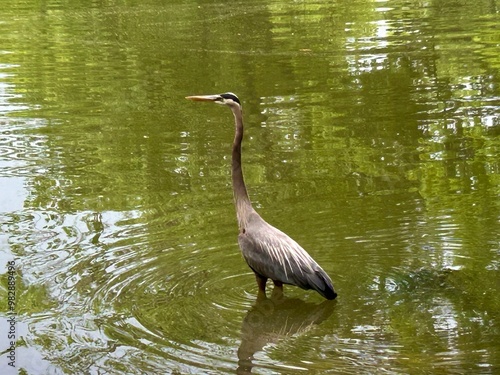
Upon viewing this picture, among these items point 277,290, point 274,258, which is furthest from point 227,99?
point 277,290

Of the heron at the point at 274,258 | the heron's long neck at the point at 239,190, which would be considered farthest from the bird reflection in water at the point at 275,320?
the heron's long neck at the point at 239,190

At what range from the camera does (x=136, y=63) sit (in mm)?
18656

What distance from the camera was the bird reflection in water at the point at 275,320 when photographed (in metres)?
7.25

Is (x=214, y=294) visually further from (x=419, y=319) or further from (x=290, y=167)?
(x=290, y=167)

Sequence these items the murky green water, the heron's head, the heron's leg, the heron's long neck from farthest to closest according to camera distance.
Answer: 1. the heron's head
2. the heron's long neck
3. the heron's leg
4. the murky green water

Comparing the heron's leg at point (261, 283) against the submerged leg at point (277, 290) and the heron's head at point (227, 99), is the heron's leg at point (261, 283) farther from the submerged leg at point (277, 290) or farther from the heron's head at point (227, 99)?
the heron's head at point (227, 99)

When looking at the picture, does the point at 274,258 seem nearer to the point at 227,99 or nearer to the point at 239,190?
the point at 239,190

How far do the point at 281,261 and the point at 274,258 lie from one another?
2.4 inches

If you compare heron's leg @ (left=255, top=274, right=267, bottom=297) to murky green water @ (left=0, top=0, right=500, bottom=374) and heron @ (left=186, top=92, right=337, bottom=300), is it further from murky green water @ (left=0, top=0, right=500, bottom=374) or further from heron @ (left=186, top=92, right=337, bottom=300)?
murky green water @ (left=0, top=0, right=500, bottom=374)

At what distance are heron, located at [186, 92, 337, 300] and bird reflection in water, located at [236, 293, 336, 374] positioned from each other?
13cm

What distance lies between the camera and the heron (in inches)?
309

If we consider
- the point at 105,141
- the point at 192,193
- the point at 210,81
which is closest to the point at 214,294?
the point at 192,193

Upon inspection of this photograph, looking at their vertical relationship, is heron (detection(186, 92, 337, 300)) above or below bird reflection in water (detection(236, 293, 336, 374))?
above

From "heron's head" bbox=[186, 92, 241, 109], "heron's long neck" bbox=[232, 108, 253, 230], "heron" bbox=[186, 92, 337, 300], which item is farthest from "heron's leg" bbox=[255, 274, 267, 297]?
"heron's head" bbox=[186, 92, 241, 109]
